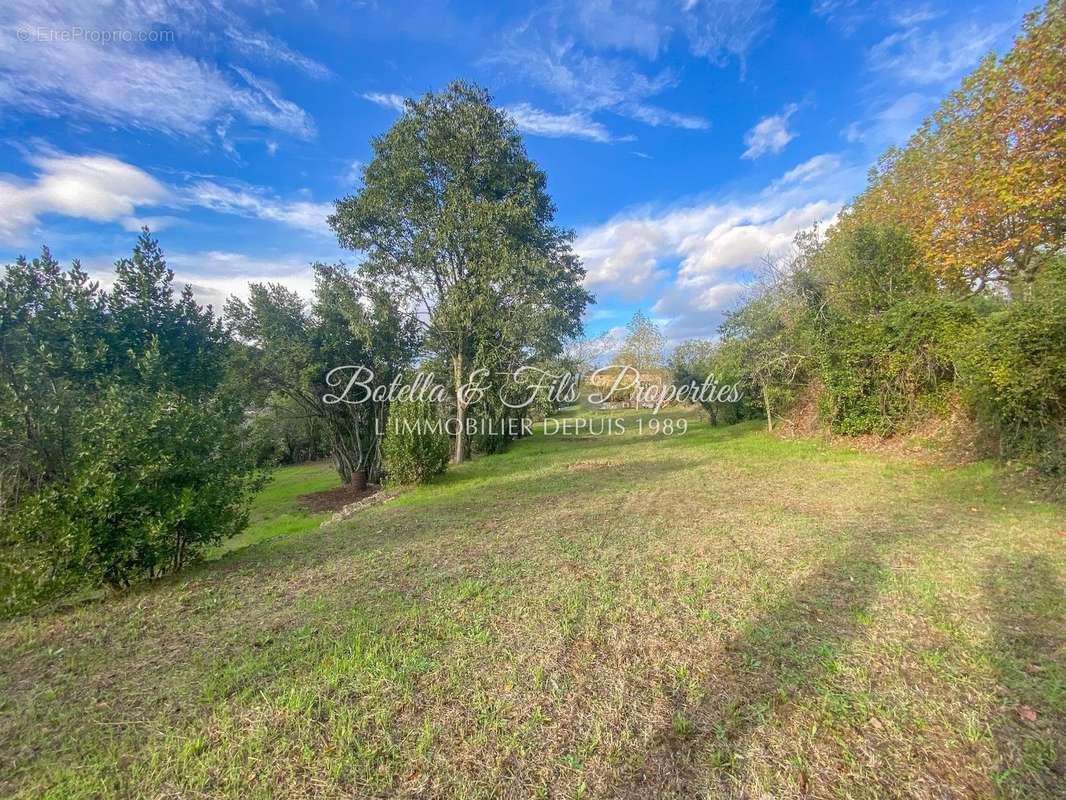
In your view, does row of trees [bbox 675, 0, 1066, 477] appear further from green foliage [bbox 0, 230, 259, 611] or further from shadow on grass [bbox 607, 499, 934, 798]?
green foliage [bbox 0, 230, 259, 611]

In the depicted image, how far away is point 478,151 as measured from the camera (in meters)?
12.0

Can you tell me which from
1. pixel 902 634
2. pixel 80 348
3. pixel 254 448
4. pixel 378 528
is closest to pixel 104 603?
pixel 254 448

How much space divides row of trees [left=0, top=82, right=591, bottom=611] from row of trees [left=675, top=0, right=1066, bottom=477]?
7.16 metres

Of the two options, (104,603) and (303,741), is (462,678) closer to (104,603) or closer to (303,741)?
(303,741)

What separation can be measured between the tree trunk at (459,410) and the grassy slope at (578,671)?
→ 8.49 meters

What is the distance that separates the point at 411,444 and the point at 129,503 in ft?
19.0

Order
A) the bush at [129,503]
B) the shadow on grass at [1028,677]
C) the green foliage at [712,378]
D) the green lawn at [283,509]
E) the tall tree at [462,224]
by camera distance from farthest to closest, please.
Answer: the green foliage at [712,378]
the tall tree at [462,224]
the green lawn at [283,509]
the bush at [129,503]
the shadow on grass at [1028,677]

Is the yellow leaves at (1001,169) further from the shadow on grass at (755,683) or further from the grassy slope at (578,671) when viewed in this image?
the shadow on grass at (755,683)

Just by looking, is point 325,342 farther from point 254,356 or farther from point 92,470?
point 92,470

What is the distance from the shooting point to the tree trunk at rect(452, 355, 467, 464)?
13.1 m

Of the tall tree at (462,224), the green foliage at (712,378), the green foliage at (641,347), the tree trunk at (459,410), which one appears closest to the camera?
the tall tree at (462,224)

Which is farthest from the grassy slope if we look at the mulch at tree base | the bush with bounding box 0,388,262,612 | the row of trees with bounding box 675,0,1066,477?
the mulch at tree base

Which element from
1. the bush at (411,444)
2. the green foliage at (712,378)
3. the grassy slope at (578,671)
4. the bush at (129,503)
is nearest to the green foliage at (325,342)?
the bush at (411,444)

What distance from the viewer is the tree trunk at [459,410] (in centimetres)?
1315
